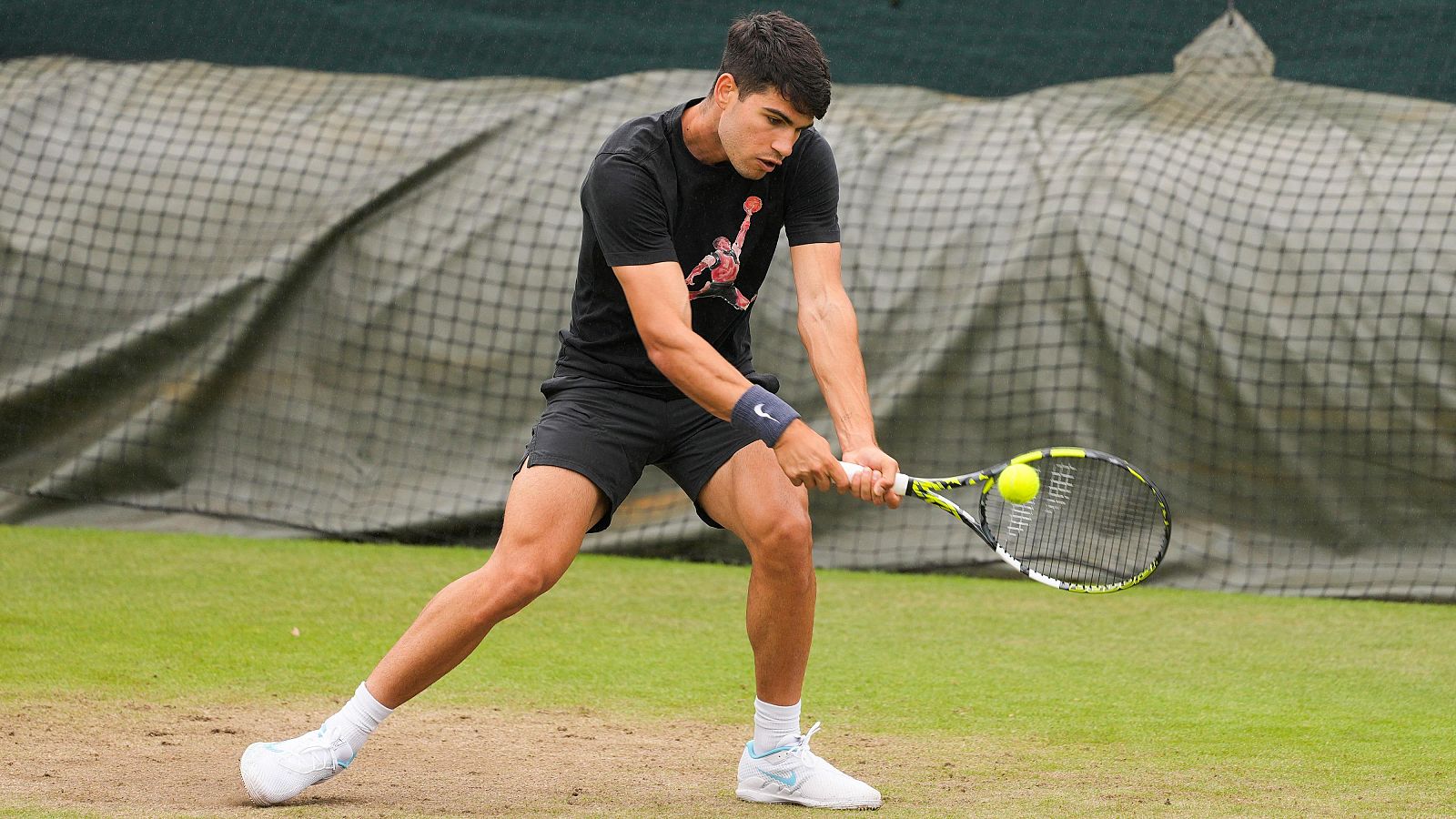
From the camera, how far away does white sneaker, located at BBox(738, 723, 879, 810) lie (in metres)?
3.23

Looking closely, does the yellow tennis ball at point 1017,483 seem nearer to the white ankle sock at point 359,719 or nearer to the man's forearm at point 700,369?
the man's forearm at point 700,369

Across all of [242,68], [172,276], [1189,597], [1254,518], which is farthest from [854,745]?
[242,68]

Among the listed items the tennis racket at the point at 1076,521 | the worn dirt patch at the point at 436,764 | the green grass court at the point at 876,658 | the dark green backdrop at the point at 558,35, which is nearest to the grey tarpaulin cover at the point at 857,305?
the green grass court at the point at 876,658

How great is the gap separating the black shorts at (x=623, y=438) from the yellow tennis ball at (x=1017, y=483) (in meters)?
0.53

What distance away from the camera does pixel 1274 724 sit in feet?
13.3

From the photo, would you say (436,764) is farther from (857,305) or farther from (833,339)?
(857,305)

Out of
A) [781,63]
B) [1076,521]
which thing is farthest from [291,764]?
[1076,521]

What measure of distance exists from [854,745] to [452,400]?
140 inches

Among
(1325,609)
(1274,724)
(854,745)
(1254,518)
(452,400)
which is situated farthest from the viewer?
(452,400)

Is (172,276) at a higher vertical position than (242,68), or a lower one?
lower

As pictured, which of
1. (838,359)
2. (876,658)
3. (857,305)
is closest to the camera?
(838,359)

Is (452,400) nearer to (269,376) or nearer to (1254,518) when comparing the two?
(269,376)

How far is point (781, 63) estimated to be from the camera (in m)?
2.98

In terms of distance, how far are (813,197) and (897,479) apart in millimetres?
684
